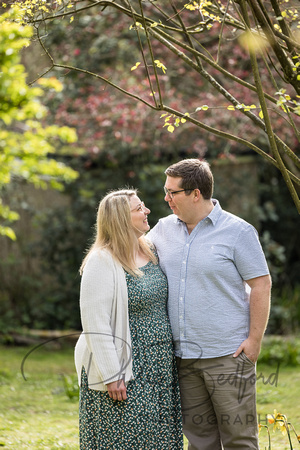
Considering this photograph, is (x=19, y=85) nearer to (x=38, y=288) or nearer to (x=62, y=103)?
(x=62, y=103)

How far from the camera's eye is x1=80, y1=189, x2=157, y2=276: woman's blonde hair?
2.98m

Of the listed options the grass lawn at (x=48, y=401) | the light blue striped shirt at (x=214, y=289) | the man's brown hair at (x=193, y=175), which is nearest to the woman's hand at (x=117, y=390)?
the light blue striped shirt at (x=214, y=289)

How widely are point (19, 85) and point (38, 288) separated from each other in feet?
10.9

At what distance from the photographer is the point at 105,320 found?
9.30 feet

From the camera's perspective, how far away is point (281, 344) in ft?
23.2

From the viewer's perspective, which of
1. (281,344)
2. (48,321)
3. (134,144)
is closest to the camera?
(281,344)

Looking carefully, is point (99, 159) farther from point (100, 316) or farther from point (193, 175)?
point (100, 316)

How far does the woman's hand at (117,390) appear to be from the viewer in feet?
9.22

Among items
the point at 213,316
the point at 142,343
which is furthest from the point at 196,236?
the point at 142,343

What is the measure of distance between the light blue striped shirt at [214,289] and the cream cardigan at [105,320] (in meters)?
0.32

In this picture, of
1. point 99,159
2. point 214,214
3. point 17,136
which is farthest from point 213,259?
point 99,159

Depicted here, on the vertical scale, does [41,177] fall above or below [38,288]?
above

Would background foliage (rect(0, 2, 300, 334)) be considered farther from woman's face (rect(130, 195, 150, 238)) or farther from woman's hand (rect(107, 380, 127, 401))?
woman's hand (rect(107, 380, 127, 401))

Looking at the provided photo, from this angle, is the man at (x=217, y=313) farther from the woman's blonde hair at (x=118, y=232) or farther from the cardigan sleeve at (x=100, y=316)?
the cardigan sleeve at (x=100, y=316)
